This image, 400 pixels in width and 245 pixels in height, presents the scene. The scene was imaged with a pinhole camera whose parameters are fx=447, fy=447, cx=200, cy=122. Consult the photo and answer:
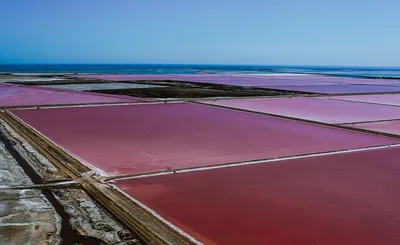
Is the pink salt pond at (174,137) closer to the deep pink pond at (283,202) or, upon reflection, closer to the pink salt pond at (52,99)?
the deep pink pond at (283,202)

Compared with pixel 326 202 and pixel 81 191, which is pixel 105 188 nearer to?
pixel 81 191

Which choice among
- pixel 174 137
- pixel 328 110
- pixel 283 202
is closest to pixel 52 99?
pixel 174 137

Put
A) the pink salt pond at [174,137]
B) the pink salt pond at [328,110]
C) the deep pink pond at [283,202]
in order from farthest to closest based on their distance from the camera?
the pink salt pond at [328,110], the pink salt pond at [174,137], the deep pink pond at [283,202]

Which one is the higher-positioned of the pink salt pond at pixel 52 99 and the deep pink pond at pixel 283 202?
the deep pink pond at pixel 283 202

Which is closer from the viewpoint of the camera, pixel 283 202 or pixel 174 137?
pixel 283 202

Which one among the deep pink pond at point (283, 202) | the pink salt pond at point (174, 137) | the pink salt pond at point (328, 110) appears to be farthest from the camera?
the pink salt pond at point (328, 110)

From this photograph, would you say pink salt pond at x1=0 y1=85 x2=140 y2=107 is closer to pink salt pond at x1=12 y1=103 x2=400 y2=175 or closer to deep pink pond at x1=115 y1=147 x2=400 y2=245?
pink salt pond at x1=12 y1=103 x2=400 y2=175

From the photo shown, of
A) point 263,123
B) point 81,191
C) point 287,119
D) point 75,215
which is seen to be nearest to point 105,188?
point 81,191

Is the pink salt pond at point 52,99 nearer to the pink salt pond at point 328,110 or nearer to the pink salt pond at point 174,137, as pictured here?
the pink salt pond at point 174,137

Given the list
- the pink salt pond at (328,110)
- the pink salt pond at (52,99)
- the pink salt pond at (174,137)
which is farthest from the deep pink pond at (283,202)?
the pink salt pond at (52,99)

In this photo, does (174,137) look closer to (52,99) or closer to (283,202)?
(283,202)

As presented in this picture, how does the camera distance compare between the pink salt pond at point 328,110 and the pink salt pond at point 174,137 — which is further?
the pink salt pond at point 328,110

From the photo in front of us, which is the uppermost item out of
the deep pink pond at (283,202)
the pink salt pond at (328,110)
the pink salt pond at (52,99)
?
the deep pink pond at (283,202)
